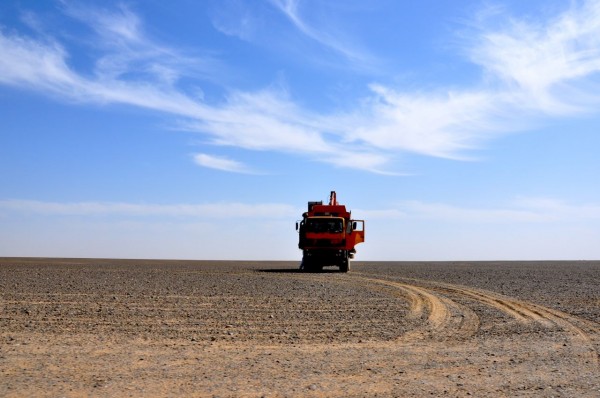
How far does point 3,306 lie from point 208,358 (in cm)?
930

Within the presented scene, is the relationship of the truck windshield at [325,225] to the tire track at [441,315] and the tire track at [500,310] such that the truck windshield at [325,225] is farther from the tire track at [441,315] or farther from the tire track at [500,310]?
the tire track at [441,315]

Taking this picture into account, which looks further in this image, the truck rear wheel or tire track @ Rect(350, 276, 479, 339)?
the truck rear wheel

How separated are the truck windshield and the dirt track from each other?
1589 centimetres

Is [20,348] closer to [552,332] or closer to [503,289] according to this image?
[552,332]

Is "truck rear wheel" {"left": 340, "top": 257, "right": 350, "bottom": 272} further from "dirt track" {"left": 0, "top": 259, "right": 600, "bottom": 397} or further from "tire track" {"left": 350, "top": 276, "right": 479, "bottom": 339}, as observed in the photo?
"dirt track" {"left": 0, "top": 259, "right": 600, "bottom": 397}

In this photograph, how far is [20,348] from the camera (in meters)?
11.2

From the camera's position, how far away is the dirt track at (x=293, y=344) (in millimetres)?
8680

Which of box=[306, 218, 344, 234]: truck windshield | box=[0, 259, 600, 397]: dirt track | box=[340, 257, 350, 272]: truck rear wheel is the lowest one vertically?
box=[0, 259, 600, 397]: dirt track

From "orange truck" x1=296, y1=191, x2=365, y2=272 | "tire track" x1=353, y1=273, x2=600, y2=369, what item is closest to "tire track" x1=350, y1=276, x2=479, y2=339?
"tire track" x1=353, y1=273, x2=600, y2=369

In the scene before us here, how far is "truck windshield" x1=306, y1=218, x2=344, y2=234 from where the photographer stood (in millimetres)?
37834

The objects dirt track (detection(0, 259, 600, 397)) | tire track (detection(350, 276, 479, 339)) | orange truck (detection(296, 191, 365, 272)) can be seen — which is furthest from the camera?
orange truck (detection(296, 191, 365, 272))

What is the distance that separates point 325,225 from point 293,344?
85.0ft

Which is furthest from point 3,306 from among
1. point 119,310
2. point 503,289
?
point 503,289

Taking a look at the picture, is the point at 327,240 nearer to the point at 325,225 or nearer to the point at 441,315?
the point at 325,225
